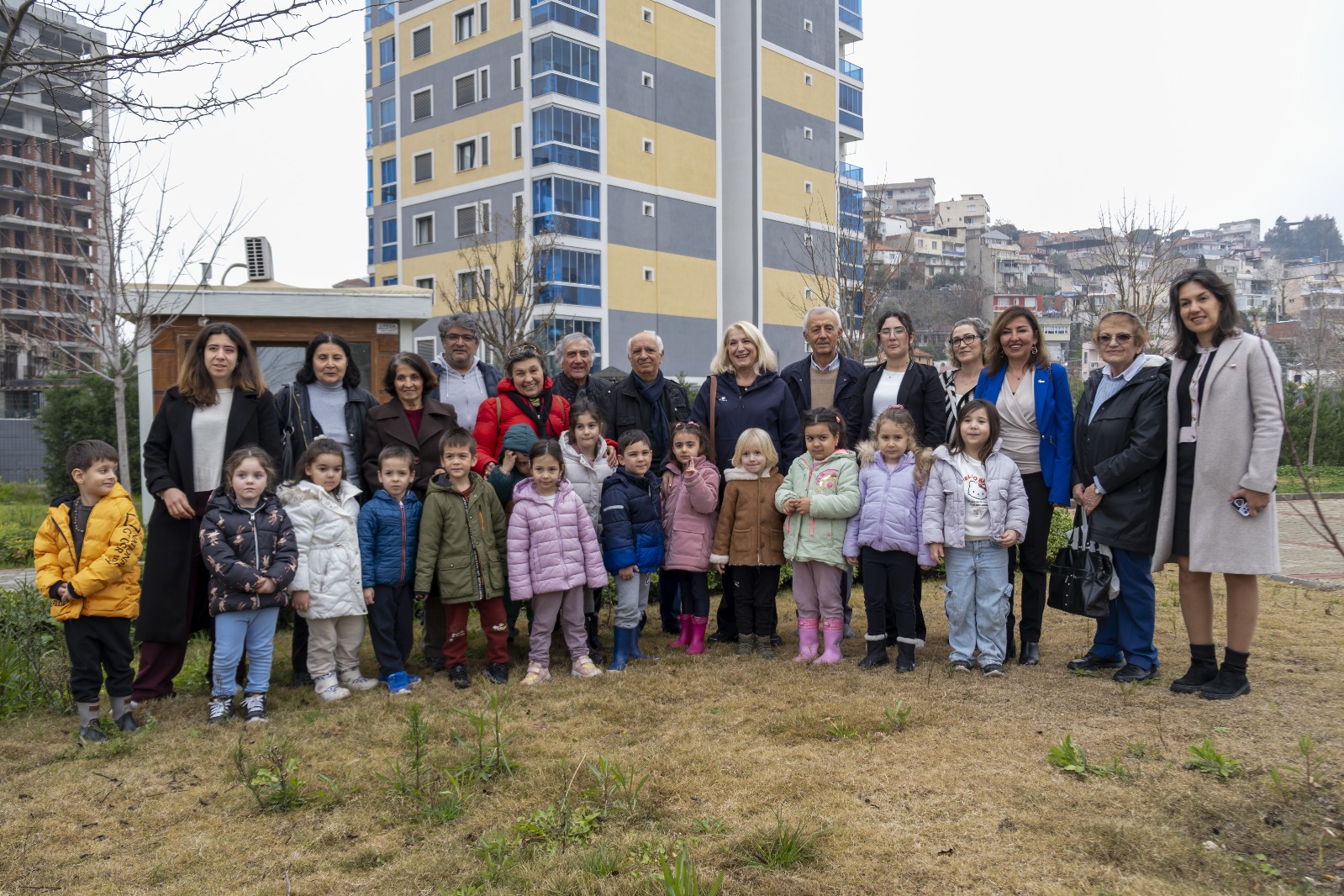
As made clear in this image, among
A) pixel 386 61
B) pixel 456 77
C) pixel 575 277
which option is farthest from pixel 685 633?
pixel 386 61

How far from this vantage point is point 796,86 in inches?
1537

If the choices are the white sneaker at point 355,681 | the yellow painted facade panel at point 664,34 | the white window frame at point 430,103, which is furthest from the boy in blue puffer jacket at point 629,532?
the white window frame at point 430,103

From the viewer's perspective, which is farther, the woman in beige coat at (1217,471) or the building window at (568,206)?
the building window at (568,206)

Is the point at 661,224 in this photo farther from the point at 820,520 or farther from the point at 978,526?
the point at 978,526

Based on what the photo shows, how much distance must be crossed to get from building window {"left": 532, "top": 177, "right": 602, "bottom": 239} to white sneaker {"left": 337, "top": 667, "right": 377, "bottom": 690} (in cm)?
2620

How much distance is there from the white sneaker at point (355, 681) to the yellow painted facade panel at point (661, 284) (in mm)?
28142

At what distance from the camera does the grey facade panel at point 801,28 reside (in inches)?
1496

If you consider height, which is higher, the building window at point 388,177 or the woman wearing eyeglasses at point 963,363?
the building window at point 388,177

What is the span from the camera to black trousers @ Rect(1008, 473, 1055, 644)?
5.42 m

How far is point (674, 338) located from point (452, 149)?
10906 millimetres

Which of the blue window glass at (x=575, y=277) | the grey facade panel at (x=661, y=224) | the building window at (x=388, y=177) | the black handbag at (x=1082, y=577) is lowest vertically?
the black handbag at (x=1082, y=577)

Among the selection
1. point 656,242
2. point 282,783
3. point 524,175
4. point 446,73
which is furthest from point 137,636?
point 446,73

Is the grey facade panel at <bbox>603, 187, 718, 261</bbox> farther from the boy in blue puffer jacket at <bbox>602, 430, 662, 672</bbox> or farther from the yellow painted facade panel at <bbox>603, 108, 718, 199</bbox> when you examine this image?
the boy in blue puffer jacket at <bbox>602, 430, 662, 672</bbox>

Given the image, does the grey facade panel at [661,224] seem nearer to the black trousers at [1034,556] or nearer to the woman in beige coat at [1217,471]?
the black trousers at [1034,556]
